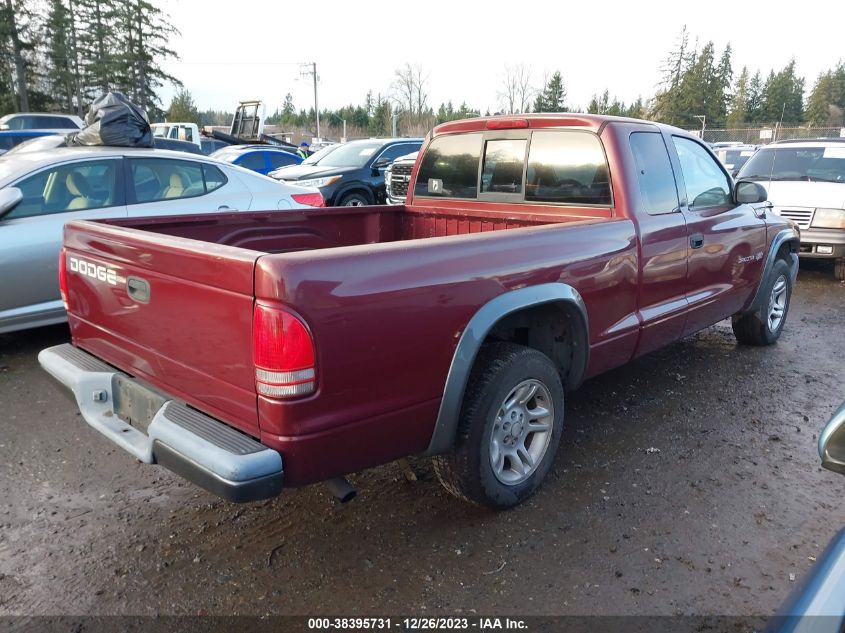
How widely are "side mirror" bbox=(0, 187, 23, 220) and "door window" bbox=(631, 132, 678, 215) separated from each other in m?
4.37

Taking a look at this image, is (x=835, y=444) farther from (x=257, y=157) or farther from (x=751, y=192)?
(x=257, y=157)

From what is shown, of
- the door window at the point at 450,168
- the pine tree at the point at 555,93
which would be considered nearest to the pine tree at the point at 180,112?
the pine tree at the point at 555,93

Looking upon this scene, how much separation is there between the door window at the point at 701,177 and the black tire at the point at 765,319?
1.08 metres

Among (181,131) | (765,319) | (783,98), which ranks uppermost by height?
(783,98)

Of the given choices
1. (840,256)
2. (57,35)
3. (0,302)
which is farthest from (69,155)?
(57,35)

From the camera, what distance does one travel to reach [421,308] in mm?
2350

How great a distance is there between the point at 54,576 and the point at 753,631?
2.77 m

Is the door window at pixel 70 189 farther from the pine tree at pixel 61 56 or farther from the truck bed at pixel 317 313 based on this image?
the pine tree at pixel 61 56

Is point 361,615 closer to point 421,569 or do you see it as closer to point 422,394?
point 421,569

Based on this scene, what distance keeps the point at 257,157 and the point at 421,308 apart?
14.3m

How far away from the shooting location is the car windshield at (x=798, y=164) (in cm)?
869

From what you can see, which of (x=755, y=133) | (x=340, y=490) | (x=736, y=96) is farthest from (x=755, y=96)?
(x=340, y=490)

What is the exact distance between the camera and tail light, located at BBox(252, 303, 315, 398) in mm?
2021

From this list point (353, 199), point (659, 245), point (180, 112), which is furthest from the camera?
point (180, 112)
